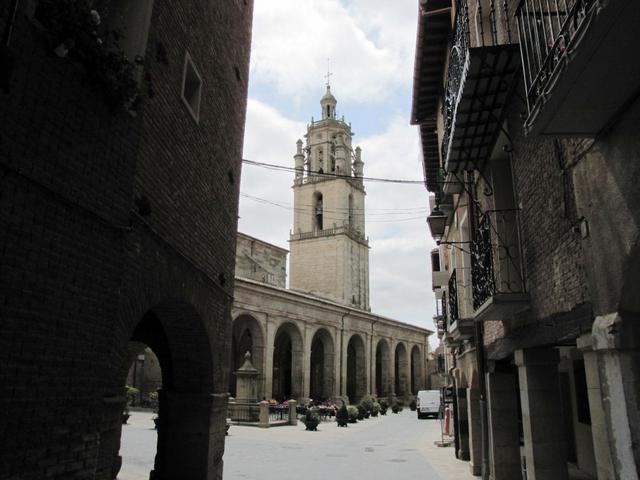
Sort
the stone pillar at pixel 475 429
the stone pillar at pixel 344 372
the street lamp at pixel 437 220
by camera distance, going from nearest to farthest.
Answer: the stone pillar at pixel 475 429 < the street lamp at pixel 437 220 < the stone pillar at pixel 344 372

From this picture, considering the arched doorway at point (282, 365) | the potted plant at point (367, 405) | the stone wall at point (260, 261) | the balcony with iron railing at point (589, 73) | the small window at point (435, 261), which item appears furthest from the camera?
the stone wall at point (260, 261)

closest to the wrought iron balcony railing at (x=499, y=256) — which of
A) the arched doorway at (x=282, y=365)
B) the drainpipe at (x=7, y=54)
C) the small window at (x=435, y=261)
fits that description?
the drainpipe at (x=7, y=54)

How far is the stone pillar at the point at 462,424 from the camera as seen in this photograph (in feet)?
49.5

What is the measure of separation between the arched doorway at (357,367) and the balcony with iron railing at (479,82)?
123 feet

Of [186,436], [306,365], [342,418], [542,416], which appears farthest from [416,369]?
[542,416]

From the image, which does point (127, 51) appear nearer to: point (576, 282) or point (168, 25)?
point (168, 25)

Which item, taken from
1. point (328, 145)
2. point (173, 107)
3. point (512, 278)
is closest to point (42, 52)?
point (173, 107)

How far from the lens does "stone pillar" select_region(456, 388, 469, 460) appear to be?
49.5 ft

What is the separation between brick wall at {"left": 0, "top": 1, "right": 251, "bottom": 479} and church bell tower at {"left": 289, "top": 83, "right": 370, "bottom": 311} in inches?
1864

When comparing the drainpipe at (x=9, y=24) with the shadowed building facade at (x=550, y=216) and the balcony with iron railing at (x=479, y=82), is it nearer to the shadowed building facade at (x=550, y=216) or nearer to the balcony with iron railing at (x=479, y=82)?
the shadowed building facade at (x=550, y=216)

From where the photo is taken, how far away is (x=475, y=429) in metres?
12.3

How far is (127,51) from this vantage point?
562 cm

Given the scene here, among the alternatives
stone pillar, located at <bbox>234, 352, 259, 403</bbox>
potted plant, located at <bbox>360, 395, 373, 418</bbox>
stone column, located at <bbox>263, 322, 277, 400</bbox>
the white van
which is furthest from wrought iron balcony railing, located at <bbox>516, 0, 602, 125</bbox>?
the white van

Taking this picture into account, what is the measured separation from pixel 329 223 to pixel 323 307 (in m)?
18.4
